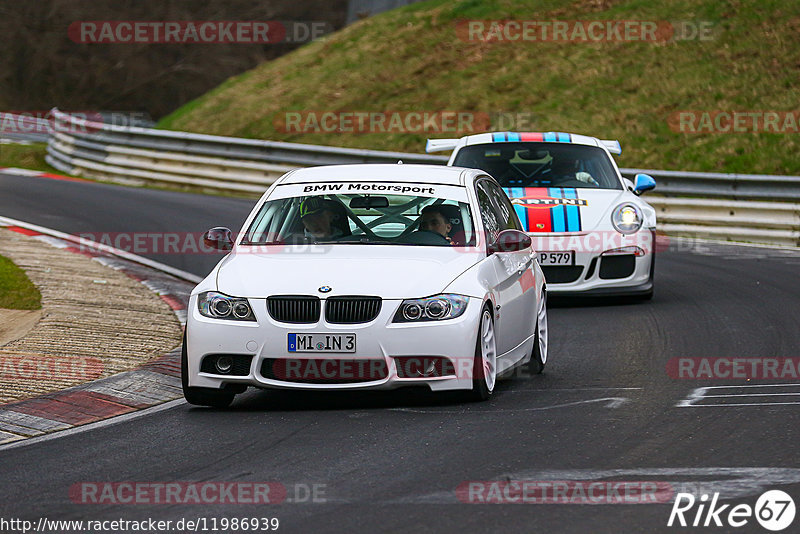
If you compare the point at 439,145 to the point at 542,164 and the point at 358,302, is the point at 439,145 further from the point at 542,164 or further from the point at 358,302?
the point at 358,302

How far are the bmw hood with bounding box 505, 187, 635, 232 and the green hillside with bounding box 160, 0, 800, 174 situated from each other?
410 inches

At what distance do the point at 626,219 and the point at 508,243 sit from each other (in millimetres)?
4463

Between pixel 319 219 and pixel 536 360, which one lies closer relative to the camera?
pixel 319 219

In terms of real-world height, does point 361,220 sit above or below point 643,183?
below

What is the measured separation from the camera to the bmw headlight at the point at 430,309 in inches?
323

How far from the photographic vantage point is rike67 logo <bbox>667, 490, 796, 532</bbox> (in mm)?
5641

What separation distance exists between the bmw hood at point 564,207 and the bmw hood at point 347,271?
14.0ft

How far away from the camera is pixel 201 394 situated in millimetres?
8484

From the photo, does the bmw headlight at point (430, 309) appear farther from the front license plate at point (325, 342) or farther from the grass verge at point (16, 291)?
the grass verge at point (16, 291)

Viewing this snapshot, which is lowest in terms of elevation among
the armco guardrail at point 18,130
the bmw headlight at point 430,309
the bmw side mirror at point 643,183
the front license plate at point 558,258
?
the front license plate at point 558,258

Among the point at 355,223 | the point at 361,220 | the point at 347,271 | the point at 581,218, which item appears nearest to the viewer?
the point at 347,271

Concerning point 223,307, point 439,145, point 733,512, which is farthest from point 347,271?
point 439,145

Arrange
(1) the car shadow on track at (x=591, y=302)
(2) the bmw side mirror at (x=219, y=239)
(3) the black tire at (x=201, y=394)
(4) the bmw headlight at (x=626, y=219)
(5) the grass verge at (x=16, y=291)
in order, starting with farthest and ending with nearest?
1. (1) the car shadow on track at (x=591, y=302)
2. (4) the bmw headlight at (x=626, y=219)
3. (5) the grass verge at (x=16, y=291)
4. (2) the bmw side mirror at (x=219, y=239)
5. (3) the black tire at (x=201, y=394)

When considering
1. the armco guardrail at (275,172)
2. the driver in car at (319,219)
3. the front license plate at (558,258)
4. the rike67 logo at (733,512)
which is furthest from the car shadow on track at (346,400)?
the armco guardrail at (275,172)
